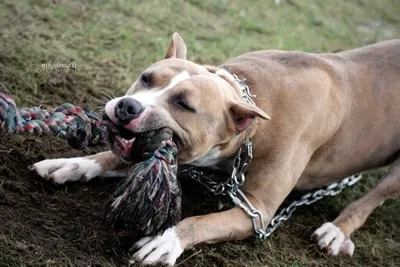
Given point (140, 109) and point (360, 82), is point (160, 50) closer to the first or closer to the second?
point (360, 82)

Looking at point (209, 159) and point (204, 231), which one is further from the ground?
point (209, 159)

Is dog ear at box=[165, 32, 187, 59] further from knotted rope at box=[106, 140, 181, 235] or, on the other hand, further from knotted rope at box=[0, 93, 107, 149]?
knotted rope at box=[106, 140, 181, 235]

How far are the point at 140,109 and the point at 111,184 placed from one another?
37.3 inches

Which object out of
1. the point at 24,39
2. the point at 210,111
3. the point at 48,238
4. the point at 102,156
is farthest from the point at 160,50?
the point at 48,238

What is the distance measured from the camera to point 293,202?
4.18 m

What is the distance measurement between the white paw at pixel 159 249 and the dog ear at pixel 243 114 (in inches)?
25.8

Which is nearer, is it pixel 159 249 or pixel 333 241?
pixel 159 249

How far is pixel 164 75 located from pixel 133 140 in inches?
15.5

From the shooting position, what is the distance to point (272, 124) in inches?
145

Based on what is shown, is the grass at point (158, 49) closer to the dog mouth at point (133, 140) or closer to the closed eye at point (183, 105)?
the dog mouth at point (133, 140)

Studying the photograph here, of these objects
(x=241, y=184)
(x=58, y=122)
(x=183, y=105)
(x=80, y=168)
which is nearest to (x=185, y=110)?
(x=183, y=105)

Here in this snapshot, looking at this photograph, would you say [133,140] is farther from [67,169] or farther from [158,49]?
[158,49]

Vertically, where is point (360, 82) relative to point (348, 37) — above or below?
above

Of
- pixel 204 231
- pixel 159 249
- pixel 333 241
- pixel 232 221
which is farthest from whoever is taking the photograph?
pixel 333 241
